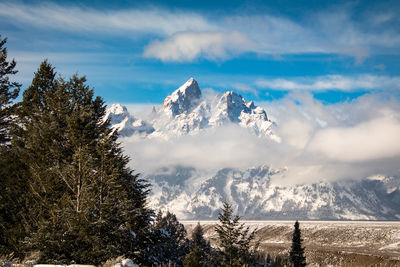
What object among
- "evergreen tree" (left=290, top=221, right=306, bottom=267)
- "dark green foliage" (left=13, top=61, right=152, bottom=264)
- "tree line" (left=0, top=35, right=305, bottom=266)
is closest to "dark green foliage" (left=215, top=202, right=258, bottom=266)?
"tree line" (left=0, top=35, right=305, bottom=266)

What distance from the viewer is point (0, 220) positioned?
20.5 meters

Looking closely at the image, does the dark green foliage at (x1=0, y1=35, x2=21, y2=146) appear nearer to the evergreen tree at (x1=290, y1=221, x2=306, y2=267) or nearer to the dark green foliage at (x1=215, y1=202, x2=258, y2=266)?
the dark green foliage at (x1=215, y1=202, x2=258, y2=266)

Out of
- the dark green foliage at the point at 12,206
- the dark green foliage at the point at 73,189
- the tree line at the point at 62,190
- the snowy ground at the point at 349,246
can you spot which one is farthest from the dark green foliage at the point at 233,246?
the snowy ground at the point at 349,246

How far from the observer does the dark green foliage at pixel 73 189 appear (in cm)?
1808

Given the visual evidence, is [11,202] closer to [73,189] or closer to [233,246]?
[73,189]

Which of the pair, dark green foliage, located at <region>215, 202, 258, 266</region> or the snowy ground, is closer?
dark green foliage, located at <region>215, 202, 258, 266</region>

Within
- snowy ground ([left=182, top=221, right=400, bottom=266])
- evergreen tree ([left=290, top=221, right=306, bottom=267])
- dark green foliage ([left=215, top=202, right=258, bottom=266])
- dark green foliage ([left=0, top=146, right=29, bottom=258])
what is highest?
dark green foliage ([left=0, top=146, right=29, bottom=258])

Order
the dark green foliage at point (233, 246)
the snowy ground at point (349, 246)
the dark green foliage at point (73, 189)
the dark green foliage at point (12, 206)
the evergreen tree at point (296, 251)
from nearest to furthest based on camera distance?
the dark green foliage at point (73, 189) < the dark green foliage at point (12, 206) < the dark green foliage at point (233, 246) < the evergreen tree at point (296, 251) < the snowy ground at point (349, 246)

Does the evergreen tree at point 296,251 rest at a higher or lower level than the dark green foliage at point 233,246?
lower

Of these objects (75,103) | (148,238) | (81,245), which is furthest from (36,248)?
(75,103)

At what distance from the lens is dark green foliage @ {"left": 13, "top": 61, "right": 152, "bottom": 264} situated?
59.3 ft

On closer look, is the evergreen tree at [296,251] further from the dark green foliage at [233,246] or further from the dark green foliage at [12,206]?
the dark green foliage at [12,206]

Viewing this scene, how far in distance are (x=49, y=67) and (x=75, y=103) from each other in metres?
7.96

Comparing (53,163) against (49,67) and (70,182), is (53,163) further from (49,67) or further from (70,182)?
(49,67)
